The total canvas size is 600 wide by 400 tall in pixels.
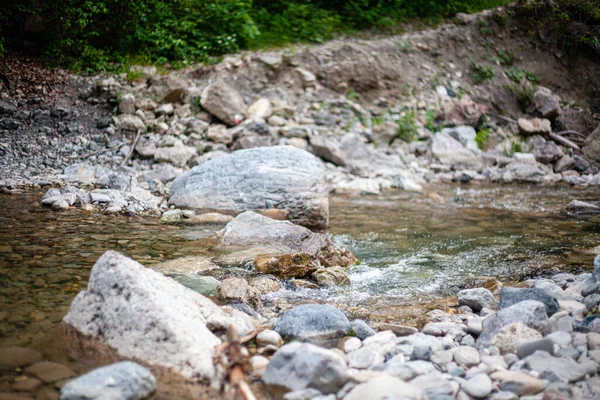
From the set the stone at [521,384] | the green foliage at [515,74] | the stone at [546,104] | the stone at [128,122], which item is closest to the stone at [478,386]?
the stone at [521,384]

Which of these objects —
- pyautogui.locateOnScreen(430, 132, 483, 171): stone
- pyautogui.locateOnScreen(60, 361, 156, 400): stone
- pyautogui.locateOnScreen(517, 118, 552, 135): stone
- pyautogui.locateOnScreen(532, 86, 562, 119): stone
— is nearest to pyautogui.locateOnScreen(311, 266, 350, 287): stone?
pyautogui.locateOnScreen(60, 361, 156, 400): stone

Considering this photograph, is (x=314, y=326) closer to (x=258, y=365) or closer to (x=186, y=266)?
(x=258, y=365)

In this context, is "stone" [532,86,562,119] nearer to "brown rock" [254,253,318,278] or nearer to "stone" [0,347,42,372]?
"brown rock" [254,253,318,278]

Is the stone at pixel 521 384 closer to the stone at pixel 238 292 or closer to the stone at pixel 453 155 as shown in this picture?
the stone at pixel 238 292

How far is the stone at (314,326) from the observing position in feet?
9.09

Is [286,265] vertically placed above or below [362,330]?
below

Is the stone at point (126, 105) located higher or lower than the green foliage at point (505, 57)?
lower

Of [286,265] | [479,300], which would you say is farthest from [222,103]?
[479,300]

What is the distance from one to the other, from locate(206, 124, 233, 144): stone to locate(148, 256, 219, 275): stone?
4.97 meters

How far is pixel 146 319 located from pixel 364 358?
1226 millimetres

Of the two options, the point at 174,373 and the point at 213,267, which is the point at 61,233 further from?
the point at 174,373

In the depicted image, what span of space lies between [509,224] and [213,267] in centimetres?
449

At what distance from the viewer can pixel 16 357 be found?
2.32 metres

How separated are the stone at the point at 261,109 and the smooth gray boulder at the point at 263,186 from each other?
345 cm
